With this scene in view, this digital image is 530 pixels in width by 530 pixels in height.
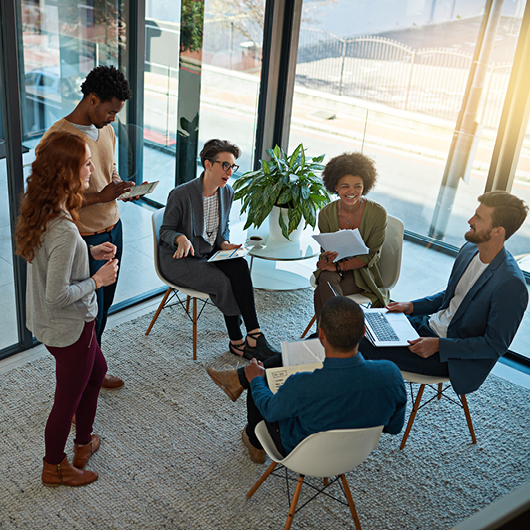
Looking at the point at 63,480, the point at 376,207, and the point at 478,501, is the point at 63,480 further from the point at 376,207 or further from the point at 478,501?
the point at 376,207

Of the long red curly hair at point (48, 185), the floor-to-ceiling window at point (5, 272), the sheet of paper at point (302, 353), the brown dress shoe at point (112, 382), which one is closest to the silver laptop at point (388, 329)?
the sheet of paper at point (302, 353)

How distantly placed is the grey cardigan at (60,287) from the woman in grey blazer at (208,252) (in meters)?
1.15

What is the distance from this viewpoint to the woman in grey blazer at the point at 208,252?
328 centimetres

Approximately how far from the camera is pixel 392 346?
2688 millimetres

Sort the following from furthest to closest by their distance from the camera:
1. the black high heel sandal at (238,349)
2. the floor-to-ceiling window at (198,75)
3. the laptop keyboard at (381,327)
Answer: the floor-to-ceiling window at (198,75) < the black high heel sandal at (238,349) < the laptop keyboard at (381,327)

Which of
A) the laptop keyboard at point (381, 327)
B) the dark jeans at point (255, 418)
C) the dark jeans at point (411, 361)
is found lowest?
the dark jeans at point (255, 418)

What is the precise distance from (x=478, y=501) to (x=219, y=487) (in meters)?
1.26

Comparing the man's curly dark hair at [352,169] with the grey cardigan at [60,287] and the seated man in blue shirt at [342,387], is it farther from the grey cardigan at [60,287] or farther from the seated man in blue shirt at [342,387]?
the grey cardigan at [60,287]

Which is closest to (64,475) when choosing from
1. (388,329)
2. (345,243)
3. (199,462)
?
(199,462)

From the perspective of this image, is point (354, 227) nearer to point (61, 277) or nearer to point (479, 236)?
point (479, 236)

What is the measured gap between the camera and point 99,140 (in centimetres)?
279

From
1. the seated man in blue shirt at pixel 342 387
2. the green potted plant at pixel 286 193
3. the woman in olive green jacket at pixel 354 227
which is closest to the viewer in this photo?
the seated man in blue shirt at pixel 342 387

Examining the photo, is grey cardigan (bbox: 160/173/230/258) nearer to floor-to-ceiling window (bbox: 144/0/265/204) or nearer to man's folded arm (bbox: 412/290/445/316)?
floor-to-ceiling window (bbox: 144/0/265/204)

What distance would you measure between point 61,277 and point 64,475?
104cm
